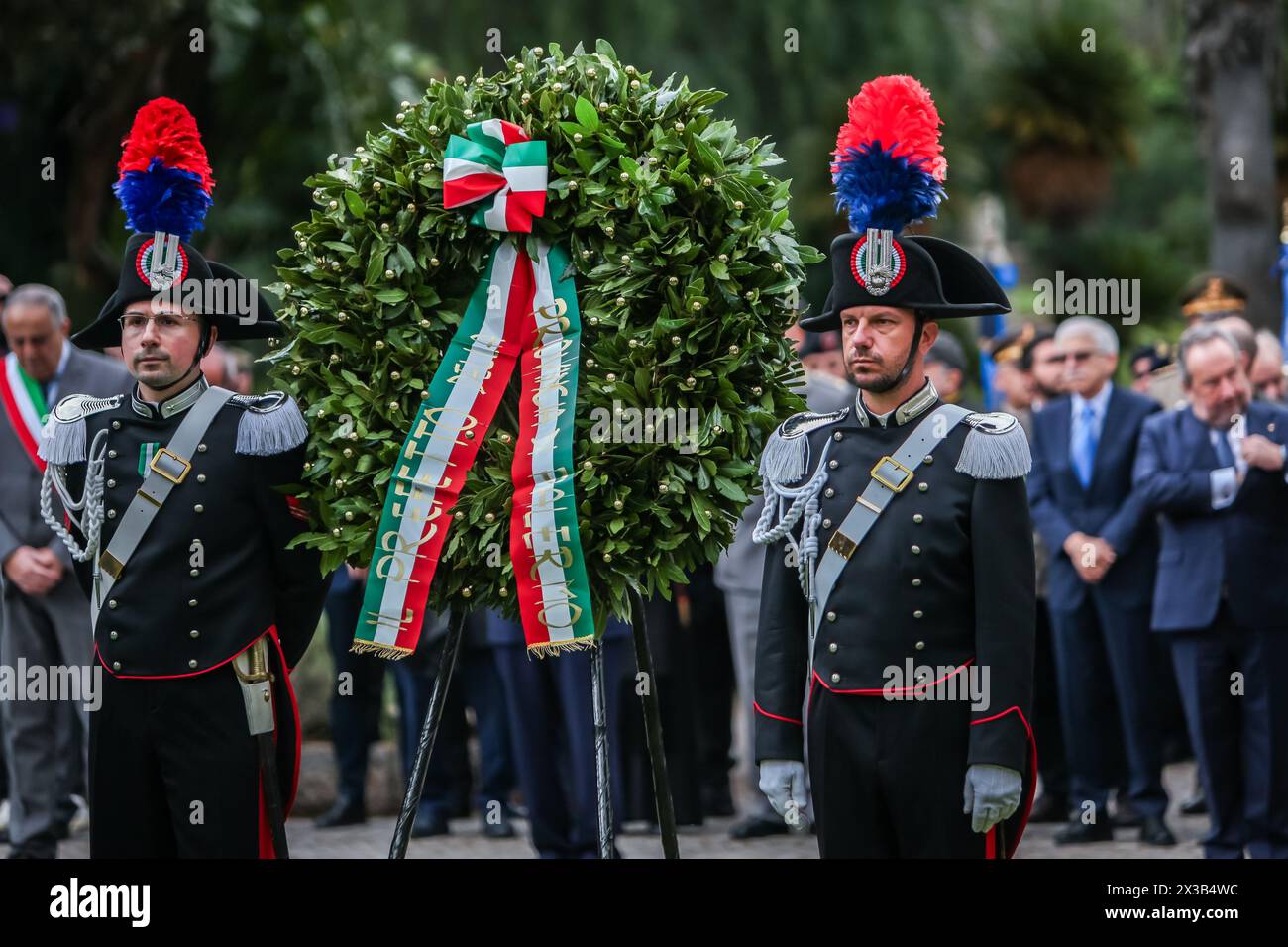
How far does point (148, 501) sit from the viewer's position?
5574 mm

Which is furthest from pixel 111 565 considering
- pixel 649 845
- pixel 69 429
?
pixel 649 845

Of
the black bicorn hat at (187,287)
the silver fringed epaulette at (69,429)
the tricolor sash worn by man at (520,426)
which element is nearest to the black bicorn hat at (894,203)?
the tricolor sash worn by man at (520,426)

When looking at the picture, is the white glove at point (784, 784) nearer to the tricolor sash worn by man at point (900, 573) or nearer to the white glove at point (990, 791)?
the tricolor sash worn by man at point (900, 573)

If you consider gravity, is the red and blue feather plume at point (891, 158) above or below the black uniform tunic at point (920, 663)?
above

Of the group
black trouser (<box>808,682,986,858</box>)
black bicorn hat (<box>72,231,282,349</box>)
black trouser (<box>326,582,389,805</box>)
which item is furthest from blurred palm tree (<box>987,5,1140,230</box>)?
black trouser (<box>808,682,986,858</box>)

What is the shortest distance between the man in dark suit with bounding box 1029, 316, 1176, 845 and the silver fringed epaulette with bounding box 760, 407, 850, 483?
3839mm

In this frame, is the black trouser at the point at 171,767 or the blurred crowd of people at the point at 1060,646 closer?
the black trouser at the point at 171,767

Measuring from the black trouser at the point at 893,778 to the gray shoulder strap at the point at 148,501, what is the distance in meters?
2.05

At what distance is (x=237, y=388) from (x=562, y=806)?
3232mm

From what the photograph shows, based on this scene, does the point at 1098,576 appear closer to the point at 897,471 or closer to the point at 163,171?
the point at 897,471

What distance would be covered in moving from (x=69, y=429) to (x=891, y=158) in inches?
107

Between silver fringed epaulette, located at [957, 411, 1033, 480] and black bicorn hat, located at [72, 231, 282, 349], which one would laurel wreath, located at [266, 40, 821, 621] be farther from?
silver fringed epaulette, located at [957, 411, 1033, 480]

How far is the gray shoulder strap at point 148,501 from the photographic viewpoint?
557 centimetres

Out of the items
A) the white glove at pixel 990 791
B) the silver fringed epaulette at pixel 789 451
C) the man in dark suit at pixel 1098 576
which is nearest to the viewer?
the white glove at pixel 990 791
